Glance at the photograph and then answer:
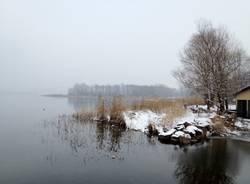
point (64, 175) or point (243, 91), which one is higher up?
point (243, 91)

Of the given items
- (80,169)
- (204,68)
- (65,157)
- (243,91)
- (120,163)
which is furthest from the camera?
(204,68)

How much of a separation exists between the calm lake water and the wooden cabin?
280 inches

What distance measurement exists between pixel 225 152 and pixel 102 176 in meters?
6.27

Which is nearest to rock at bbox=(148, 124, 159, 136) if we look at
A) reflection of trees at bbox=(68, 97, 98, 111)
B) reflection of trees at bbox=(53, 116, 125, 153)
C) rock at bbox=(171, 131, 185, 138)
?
rock at bbox=(171, 131, 185, 138)

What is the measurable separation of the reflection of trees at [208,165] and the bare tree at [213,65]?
34.8 feet

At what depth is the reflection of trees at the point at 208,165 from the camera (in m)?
7.72

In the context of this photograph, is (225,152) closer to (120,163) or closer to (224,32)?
(120,163)

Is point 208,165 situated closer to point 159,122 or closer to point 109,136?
point 109,136

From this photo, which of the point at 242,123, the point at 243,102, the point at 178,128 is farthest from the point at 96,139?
the point at 243,102

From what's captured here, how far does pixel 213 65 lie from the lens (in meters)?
21.8

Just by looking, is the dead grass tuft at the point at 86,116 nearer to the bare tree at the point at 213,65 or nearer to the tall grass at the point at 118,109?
the tall grass at the point at 118,109

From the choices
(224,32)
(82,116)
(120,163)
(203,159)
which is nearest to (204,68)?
(224,32)

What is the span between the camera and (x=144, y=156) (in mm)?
10227

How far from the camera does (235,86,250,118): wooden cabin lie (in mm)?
18731
